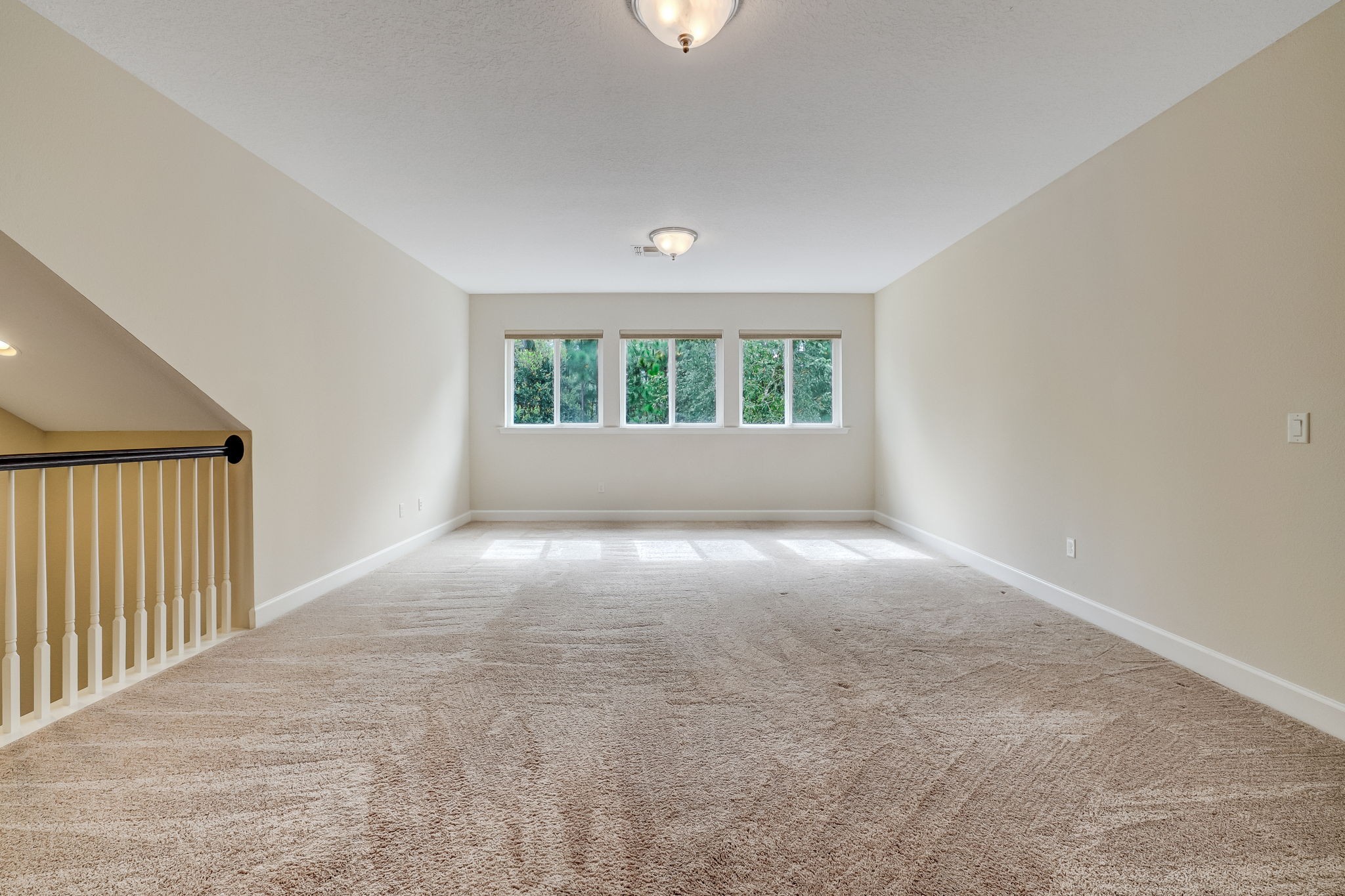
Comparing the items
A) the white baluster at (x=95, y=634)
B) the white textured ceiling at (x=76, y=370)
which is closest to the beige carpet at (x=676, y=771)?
the white baluster at (x=95, y=634)

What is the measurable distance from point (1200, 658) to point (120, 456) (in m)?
4.56

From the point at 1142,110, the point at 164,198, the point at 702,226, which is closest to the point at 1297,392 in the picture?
the point at 1142,110

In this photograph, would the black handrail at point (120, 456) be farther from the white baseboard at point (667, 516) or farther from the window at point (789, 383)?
the window at point (789, 383)

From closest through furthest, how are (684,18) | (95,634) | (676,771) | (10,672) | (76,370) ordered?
(676,771)
(684,18)
(10,672)
(95,634)
(76,370)

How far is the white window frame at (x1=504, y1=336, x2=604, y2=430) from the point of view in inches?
277

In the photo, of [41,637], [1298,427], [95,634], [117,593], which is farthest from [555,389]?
[1298,427]

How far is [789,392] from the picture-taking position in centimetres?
712

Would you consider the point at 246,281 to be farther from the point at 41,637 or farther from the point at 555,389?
the point at 555,389

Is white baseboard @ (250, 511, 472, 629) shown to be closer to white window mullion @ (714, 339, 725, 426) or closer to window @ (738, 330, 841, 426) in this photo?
white window mullion @ (714, 339, 725, 426)

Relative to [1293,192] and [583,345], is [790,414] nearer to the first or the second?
[583,345]

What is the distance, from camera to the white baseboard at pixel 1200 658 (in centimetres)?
222

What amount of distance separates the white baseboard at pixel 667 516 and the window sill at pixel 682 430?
84 cm

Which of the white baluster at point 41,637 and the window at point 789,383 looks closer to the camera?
the white baluster at point 41,637

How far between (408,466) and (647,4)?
4179 mm
